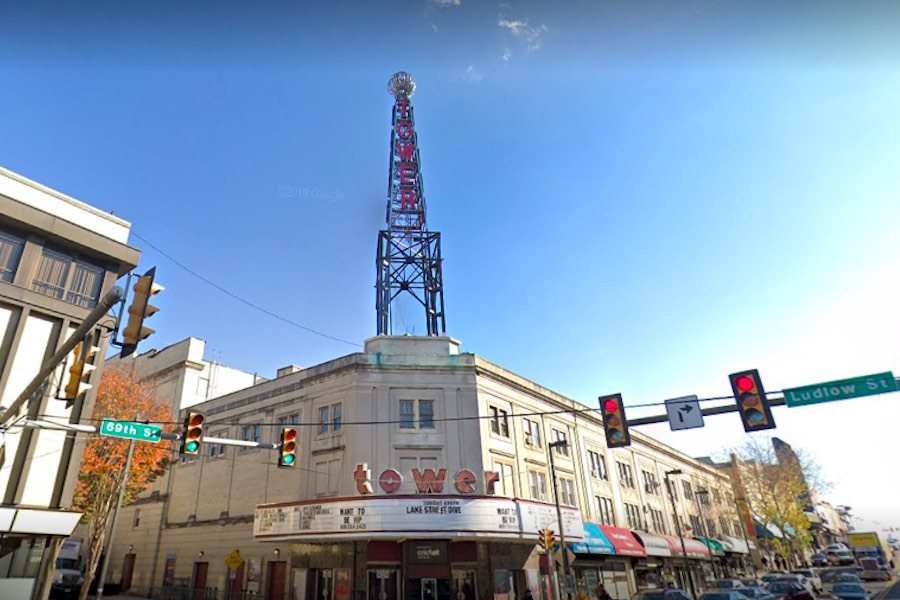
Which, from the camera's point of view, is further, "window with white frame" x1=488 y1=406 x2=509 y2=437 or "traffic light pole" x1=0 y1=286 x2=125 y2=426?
"window with white frame" x1=488 y1=406 x2=509 y2=437

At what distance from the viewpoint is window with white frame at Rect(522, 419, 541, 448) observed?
37344 millimetres

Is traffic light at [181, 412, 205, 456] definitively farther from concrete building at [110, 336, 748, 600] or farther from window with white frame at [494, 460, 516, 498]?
window with white frame at [494, 460, 516, 498]

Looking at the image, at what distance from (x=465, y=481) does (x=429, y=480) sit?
76.0 inches

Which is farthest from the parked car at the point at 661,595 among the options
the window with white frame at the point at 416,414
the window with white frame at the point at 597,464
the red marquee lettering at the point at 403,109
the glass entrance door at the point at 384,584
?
the red marquee lettering at the point at 403,109

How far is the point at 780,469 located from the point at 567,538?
164ft

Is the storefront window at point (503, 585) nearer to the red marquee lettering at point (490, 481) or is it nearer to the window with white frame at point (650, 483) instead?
the red marquee lettering at point (490, 481)

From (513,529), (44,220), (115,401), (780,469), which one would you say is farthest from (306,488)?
(780,469)

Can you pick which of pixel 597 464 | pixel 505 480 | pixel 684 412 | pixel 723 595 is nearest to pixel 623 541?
pixel 597 464

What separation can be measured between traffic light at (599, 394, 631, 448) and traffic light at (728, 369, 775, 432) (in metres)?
3.08

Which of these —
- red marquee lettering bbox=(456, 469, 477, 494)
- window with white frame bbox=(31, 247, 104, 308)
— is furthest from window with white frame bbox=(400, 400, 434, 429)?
window with white frame bbox=(31, 247, 104, 308)

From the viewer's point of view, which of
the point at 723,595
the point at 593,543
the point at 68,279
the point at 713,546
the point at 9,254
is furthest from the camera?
the point at 713,546

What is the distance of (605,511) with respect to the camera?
43.6 metres

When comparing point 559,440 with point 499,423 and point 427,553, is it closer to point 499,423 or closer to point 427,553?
point 499,423

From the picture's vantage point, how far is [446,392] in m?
33.6
